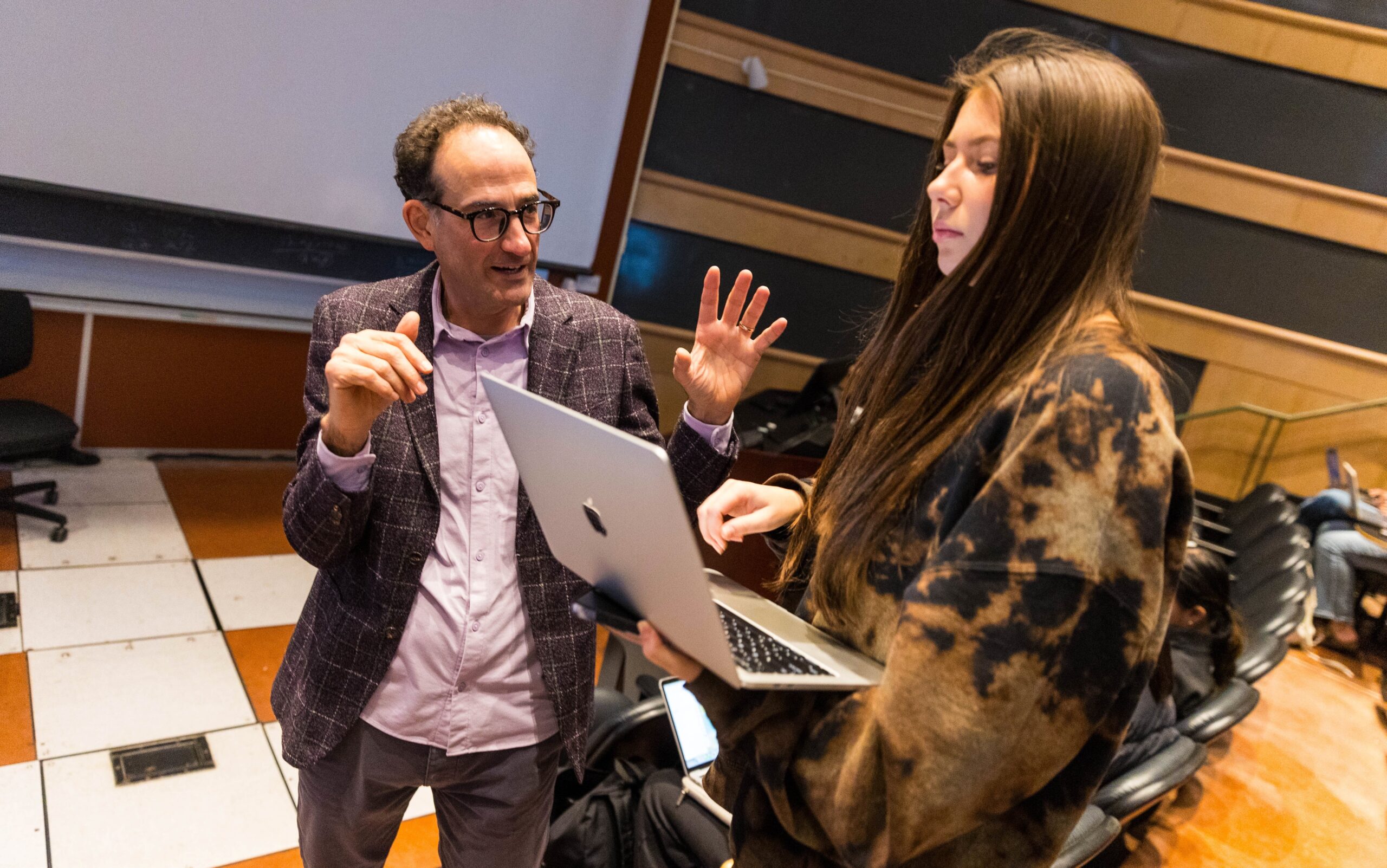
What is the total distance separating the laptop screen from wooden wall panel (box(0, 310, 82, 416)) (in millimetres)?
3127

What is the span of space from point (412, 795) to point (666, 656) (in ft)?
2.78

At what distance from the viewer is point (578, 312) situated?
61.1 inches

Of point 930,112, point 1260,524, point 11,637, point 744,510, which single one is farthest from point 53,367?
point 1260,524

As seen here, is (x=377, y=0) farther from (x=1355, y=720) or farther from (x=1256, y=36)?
(x=1355, y=720)

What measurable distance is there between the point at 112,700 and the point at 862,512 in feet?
8.55

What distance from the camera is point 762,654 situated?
84 centimetres

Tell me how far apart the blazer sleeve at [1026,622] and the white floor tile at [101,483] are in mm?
3760

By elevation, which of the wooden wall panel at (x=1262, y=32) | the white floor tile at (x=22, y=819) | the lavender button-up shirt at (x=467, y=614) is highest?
the wooden wall panel at (x=1262, y=32)

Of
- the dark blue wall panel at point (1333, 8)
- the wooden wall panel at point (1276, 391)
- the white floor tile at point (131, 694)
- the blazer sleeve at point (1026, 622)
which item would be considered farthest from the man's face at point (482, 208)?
the dark blue wall panel at point (1333, 8)

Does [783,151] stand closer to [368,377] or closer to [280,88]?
[280,88]

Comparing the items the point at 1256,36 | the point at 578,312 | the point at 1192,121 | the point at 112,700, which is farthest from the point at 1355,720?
the point at 112,700

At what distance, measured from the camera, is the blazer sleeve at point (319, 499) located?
4.10ft

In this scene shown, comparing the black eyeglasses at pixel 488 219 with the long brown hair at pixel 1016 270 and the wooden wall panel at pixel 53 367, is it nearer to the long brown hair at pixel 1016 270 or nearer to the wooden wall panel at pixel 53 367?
the long brown hair at pixel 1016 270

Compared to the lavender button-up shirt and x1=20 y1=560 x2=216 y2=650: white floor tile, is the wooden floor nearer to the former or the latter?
the lavender button-up shirt
